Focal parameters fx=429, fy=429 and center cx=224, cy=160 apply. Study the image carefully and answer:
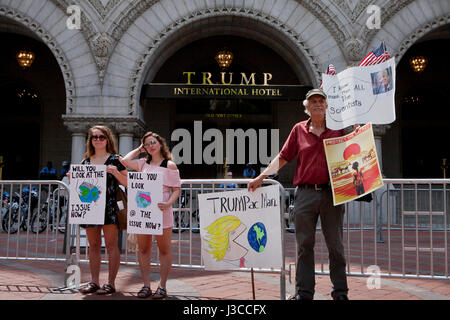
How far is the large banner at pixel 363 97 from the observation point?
4.27 m

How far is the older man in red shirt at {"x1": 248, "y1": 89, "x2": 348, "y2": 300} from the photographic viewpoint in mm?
4180

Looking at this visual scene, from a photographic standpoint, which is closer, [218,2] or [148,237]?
[148,237]

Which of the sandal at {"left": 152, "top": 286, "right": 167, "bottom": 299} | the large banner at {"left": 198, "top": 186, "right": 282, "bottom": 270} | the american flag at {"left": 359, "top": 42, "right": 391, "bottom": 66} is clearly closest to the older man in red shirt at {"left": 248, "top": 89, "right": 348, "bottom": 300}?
the large banner at {"left": 198, "top": 186, "right": 282, "bottom": 270}

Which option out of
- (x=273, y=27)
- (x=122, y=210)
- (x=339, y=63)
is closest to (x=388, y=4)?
(x=339, y=63)

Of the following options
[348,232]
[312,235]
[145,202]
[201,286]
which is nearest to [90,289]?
[145,202]

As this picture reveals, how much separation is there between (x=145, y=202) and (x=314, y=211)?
1863 mm

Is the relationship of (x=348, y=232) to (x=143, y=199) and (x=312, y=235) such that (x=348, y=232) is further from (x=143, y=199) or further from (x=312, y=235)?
(x=143, y=199)

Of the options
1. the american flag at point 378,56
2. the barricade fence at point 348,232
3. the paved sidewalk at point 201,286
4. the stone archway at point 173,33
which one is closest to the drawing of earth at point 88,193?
the barricade fence at point 348,232

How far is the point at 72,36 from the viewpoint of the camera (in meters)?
13.2

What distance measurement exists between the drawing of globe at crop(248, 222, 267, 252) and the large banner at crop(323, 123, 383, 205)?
0.84 metres

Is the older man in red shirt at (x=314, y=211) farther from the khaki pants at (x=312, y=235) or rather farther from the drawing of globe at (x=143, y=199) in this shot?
the drawing of globe at (x=143, y=199)

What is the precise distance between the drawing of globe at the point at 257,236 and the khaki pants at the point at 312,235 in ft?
1.28

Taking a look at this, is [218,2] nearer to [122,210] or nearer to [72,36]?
[72,36]

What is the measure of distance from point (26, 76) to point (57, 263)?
13445mm
